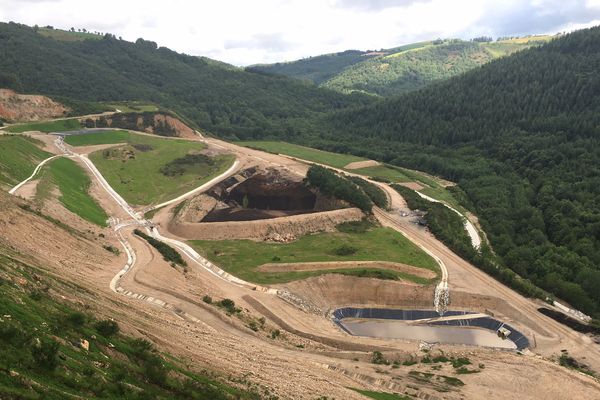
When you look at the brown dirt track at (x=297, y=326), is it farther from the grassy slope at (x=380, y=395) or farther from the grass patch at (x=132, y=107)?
the grass patch at (x=132, y=107)

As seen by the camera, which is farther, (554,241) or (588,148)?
(588,148)

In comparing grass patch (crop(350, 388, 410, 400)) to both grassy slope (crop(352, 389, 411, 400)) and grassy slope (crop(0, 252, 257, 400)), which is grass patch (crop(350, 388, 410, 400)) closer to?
grassy slope (crop(352, 389, 411, 400))

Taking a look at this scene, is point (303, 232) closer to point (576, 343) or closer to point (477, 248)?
point (477, 248)

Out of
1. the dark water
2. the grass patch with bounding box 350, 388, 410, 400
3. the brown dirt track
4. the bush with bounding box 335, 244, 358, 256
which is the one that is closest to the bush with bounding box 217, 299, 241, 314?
the brown dirt track

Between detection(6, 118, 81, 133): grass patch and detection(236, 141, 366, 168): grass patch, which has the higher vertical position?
detection(6, 118, 81, 133): grass patch

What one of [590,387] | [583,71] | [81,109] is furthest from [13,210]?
[583,71]

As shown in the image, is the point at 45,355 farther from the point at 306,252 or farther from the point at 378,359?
the point at 306,252
